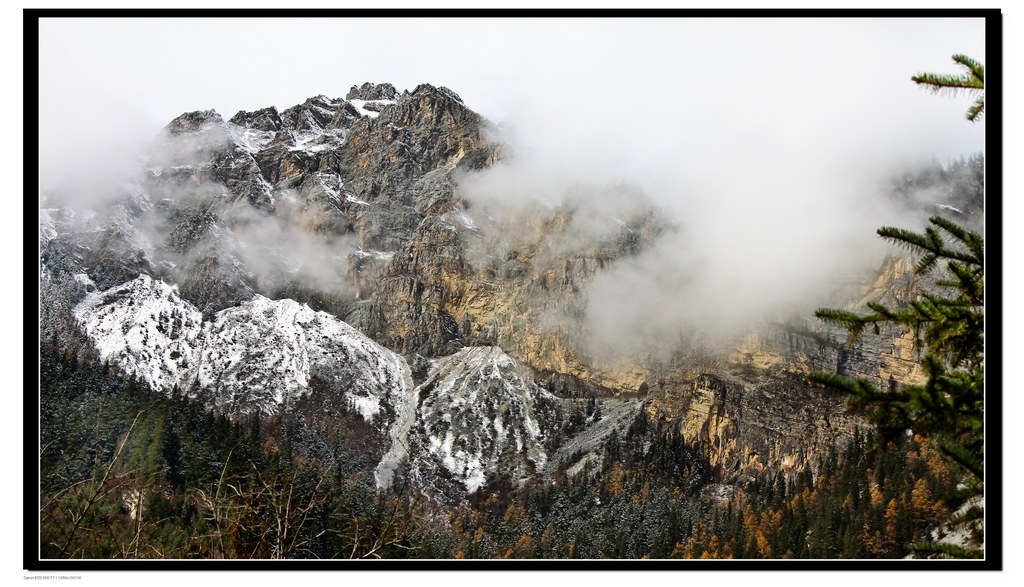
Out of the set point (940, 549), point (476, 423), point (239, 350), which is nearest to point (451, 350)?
point (476, 423)

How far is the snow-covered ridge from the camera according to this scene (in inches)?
6599

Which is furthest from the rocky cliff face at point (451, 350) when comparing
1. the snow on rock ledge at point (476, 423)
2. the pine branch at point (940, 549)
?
the pine branch at point (940, 549)

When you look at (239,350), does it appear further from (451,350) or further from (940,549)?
(940,549)

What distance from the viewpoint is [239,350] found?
178875 mm

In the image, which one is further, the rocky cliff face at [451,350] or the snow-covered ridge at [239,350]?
the snow-covered ridge at [239,350]

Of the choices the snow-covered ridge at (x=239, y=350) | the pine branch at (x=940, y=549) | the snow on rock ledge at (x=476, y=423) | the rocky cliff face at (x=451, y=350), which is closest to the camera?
the pine branch at (x=940, y=549)

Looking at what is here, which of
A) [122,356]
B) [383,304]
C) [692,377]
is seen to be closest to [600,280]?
[692,377]

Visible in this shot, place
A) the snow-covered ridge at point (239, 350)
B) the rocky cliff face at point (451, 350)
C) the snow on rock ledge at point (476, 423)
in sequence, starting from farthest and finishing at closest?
the snow-covered ridge at point (239, 350), the snow on rock ledge at point (476, 423), the rocky cliff face at point (451, 350)

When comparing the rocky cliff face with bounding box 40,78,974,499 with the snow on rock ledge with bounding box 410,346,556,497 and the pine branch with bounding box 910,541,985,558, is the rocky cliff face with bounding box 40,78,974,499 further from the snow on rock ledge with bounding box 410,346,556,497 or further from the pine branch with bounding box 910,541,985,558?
the pine branch with bounding box 910,541,985,558

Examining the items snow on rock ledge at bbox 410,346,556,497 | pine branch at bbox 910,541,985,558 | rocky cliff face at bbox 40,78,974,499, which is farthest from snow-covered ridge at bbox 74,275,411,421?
pine branch at bbox 910,541,985,558

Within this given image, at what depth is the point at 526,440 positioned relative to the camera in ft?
540

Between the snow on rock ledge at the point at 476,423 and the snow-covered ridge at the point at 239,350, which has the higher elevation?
the snow-covered ridge at the point at 239,350

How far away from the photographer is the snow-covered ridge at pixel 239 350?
167625 millimetres

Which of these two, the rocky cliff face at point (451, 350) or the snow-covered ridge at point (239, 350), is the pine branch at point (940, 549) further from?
the snow-covered ridge at point (239, 350)
